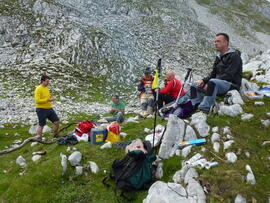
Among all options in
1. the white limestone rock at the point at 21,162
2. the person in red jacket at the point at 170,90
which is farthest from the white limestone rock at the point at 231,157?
the white limestone rock at the point at 21,162

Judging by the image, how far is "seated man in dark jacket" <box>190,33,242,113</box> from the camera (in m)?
9.83

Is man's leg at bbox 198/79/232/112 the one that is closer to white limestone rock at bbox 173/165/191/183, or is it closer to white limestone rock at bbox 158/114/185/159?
white limestone rock at bbox 158/114/185/159

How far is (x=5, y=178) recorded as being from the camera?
328 inches

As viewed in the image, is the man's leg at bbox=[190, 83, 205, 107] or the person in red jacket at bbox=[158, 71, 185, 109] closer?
the man's leg at bbox=[190, 83, 205, 107]

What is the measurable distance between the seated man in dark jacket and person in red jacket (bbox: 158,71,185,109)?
83.6 inches

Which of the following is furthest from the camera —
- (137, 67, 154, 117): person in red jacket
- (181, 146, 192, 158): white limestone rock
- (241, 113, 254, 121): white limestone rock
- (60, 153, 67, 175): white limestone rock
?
(137, 67, 154, 117): person in red jacket

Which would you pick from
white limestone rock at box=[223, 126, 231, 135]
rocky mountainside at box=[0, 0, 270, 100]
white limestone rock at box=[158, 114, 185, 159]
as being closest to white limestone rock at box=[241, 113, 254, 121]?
white limestone rock at box=[223, 126, 231, 135]

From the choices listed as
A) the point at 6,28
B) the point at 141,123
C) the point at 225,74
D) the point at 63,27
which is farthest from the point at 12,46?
the point at 225,74

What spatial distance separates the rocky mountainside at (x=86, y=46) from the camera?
27516 millimetres

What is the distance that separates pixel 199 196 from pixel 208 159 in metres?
1.50

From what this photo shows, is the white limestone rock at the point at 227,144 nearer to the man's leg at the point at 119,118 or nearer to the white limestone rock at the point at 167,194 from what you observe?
the white limestone rock at the point at 167,194

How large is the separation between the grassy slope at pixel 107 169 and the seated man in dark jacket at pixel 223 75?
113 cm

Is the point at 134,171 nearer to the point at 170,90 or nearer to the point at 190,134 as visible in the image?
the point at 190,134

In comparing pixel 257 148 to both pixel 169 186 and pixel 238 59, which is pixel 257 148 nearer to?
pixel 169 186
